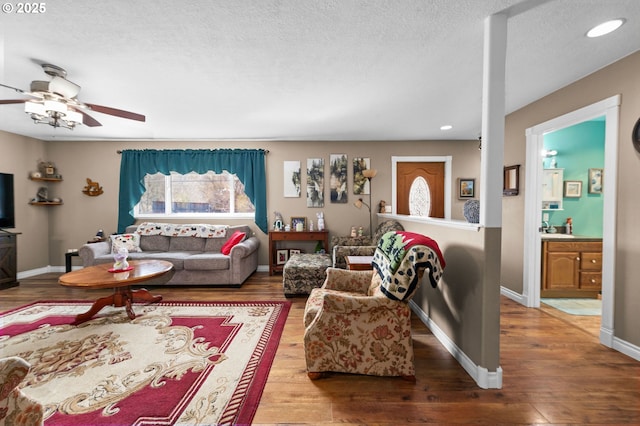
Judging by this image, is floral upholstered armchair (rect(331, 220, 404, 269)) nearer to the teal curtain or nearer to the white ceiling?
the white ceiling

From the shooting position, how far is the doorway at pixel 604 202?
2305 mm

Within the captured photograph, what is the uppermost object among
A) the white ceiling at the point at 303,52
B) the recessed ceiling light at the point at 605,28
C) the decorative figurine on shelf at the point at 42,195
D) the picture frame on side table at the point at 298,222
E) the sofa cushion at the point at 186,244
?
the recessed ceiling light at the point at 605,28

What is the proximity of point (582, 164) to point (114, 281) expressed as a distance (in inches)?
239

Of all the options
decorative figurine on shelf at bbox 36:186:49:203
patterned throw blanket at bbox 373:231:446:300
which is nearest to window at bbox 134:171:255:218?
decorative figurine on shelf at bbox 36:186:49:203

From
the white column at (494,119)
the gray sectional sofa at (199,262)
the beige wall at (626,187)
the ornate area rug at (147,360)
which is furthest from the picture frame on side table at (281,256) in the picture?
the beige wall at (626,187)

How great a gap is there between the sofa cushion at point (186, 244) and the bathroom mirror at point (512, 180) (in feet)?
15.3

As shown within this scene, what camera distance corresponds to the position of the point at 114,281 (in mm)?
2619

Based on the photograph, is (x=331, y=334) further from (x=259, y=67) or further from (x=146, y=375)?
(x=259, y=67)

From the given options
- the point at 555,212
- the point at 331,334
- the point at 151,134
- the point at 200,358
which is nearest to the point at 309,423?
the point at 331,334

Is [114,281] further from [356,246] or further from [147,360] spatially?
[356,246]

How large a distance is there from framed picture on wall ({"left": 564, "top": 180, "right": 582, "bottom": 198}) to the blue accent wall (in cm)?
5

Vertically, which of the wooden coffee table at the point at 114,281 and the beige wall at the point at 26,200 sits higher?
the beige wall at the point at 26,200

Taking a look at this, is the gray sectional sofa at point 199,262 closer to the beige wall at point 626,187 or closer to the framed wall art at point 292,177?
the framed wall art at point 292,177

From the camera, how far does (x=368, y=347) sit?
6.17ft
